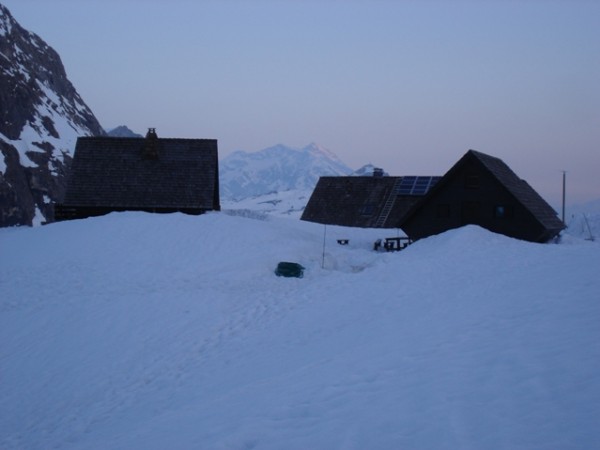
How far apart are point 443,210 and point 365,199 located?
18786mm

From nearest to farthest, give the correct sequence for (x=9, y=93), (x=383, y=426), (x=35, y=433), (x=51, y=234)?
(x=383, y=426) → (x=35, y=433) → (x=51, y=234) → (x=9, y=93)

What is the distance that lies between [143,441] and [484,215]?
1088 inches

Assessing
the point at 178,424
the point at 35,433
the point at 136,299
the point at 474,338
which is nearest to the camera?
the point at 178,424

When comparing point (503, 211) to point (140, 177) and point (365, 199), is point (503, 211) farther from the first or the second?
point (140, 177)

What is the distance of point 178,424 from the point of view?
8945 millimetres

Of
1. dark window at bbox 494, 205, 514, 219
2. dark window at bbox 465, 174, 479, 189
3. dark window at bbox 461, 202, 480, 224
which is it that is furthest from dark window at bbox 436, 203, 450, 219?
dark window at bbox 494, 205, 514, 219

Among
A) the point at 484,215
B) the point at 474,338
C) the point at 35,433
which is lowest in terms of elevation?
the point at 35,433

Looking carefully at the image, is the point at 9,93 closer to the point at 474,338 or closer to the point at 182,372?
the point at 182,372

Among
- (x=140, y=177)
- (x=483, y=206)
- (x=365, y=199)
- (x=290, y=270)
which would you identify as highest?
(x=365, y=199)

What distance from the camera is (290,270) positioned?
24.4 meters

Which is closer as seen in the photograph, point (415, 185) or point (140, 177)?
point (140, 177)

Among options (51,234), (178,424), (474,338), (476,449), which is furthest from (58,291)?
(476,449)

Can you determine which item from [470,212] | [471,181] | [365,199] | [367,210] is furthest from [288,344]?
[365,199]

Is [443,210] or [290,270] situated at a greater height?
[443,210]
